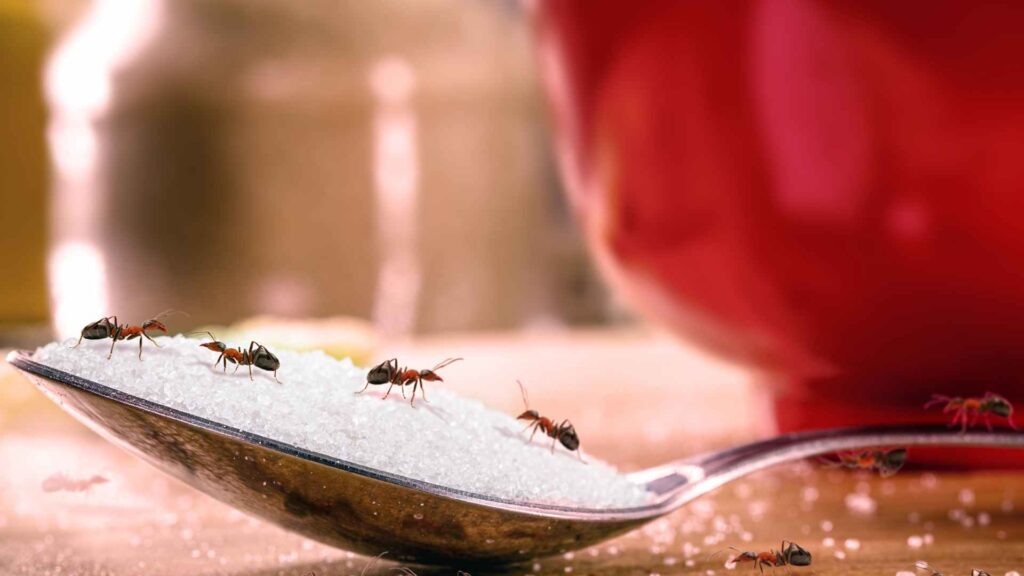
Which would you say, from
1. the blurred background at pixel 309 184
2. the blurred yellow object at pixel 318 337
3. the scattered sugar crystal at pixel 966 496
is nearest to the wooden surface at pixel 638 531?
the scattered sugar crystal at pixel 966 496

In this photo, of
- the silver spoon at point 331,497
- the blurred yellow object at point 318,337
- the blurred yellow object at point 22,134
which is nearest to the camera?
the silver spoon at point 331,497

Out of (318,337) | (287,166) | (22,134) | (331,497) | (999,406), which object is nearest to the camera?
(331,497)

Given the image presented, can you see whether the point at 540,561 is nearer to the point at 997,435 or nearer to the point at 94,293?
the point at 997,435

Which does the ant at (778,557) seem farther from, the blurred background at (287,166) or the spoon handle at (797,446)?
the blurred background at (287,166)

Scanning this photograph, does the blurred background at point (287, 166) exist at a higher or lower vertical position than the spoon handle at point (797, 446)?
higher

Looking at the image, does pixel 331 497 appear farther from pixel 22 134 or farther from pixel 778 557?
pixel 22 134

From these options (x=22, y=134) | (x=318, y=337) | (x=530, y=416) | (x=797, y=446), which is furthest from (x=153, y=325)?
(x=22, y=134)
